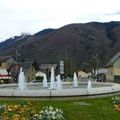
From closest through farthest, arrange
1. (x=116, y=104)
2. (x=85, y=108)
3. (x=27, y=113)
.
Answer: (x=27, y=113), (x=85, y=108), (x=116, y=104)

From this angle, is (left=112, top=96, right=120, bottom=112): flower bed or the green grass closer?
the green grass

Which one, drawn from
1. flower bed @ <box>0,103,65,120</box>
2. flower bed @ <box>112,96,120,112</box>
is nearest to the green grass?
flower bed @ <box>112,96,120,112</box>

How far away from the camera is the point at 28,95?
57.3ft

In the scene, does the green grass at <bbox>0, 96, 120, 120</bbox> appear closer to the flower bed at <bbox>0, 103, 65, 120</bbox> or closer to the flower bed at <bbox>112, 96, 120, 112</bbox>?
the flower bed at <bbox>112, 96, 120, 112</bbox>

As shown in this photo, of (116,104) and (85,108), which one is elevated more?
(116,104)

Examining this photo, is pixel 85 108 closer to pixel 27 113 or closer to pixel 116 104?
pixel 116 104

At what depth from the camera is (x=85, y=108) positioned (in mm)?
15367

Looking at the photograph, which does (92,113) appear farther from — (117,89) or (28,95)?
(117,89)

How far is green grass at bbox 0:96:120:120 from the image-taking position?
535 inches

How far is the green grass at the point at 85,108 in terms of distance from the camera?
1359cm

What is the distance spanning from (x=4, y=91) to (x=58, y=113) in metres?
8.07

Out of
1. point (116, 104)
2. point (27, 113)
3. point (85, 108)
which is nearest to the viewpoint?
point (27, 113)

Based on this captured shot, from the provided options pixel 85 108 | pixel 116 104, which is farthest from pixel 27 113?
Result: pixel 116 104

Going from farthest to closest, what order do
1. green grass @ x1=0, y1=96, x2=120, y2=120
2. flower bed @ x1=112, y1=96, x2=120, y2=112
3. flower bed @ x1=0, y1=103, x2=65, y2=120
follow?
flower bed @ x1=112, y1=96, x2=120, y2=112 → green grass @ x1=0, y1=96, x2=120, y2=120 → flower bed @ x1=0, y1=103, x2=65, y2=120
